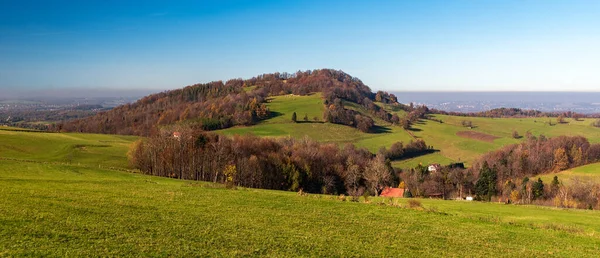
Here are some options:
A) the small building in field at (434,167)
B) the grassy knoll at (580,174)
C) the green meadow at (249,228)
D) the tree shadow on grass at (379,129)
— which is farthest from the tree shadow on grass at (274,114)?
the green meadow at (249,228)

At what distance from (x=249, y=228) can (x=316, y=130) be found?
10846 centimetres

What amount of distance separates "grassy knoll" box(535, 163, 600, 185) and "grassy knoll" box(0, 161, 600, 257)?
62.6 meters

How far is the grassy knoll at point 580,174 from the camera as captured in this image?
76.4 m

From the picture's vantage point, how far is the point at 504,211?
100 ft

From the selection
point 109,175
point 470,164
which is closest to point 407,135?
point 470,164

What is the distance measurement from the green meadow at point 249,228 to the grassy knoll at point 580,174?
6048cm

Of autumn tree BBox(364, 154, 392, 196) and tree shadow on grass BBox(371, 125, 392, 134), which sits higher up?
tree shadow on grass BBox(371, 125, 392, 134)

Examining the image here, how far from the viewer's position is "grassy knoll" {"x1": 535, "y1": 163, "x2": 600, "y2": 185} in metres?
76.4

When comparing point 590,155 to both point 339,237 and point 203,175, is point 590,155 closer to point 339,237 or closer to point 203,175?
point 203,175

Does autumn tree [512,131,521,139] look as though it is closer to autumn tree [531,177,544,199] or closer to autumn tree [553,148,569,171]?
autumn tree [553,148,569,171]

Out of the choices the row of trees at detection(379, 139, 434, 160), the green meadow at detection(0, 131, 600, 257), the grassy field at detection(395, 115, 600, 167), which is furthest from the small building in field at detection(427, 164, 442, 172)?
the green meadow at detection(0, 131, 600, 257)

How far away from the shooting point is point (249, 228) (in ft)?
54.4

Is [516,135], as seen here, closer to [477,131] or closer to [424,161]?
[477,131]

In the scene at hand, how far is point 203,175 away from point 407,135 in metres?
86.2
